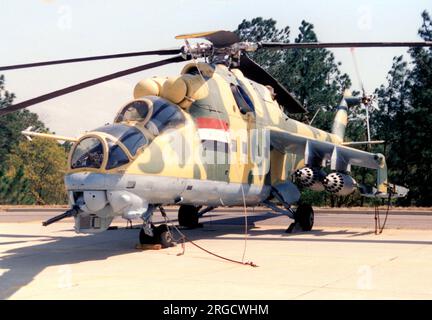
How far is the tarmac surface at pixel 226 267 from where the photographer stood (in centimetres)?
813

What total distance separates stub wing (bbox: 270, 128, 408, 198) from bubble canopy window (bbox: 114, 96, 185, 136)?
15.3 feet

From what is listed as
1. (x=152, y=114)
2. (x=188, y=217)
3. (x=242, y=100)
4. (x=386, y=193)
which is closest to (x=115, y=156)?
(x=152, y=114)

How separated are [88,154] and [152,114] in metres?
1.84

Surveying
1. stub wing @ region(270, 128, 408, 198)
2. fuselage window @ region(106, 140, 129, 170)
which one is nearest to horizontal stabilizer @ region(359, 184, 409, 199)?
stub wing @ region(270, 128, 408, 198)

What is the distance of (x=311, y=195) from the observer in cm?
5425

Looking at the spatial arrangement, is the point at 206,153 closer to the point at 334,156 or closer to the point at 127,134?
the point at 127,134

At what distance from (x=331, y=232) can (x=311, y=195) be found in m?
37.2

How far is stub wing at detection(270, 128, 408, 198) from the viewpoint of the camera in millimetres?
16656

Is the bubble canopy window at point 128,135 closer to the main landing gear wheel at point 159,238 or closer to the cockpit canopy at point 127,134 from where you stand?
the cockpit canopy at point 127,134

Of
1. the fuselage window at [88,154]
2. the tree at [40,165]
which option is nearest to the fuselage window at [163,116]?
the fuselage window at [88,154]

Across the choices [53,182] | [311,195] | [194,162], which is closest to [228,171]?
[194,162]

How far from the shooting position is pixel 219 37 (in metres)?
13.3

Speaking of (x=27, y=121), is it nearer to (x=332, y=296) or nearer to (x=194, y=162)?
(x=194, y=162)

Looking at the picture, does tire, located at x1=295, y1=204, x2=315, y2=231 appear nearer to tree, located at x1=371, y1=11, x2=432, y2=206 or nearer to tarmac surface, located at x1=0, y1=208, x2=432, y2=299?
tarmac surface, located at x1=0, y1=208, x2=432, y2=299
